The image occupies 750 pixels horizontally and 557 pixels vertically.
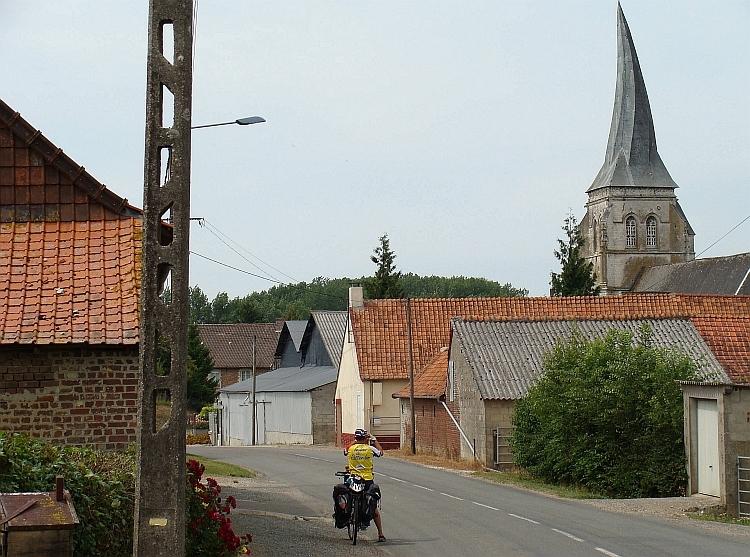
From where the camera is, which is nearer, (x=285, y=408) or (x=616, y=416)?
(x=616, y=416)

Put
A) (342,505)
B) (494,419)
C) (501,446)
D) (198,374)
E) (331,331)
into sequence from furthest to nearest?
1. (198,374)
2. (331,331)
3. (501,446)
4. (494,419)
5. (342,505)

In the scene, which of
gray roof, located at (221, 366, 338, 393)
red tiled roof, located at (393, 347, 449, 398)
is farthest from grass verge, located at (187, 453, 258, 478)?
gray roof, located at (221, 366, 338, 393)

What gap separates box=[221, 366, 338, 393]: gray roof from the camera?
58025mm

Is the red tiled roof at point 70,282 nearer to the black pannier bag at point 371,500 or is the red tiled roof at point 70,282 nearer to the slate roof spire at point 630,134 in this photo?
the black pannier bag at point 371,500

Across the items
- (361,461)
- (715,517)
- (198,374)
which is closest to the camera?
(361,461)

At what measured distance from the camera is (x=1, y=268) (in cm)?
1537

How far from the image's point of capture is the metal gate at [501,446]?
32812 millimetres

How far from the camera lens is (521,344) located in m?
34.6

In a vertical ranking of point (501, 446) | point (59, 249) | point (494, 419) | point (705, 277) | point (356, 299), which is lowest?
point (501, 446)

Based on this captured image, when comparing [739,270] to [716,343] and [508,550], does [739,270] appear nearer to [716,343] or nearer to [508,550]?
[716,343]

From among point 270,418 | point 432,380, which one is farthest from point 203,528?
point 270,418

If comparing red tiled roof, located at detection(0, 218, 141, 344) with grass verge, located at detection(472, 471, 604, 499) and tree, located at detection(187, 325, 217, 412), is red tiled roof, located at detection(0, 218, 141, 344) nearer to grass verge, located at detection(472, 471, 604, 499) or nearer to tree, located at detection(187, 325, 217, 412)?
grass verge, located at detection(472, 471, 604, 499)

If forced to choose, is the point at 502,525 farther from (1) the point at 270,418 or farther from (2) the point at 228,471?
(1) the point at 270,418

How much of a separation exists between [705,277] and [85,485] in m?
86.3
